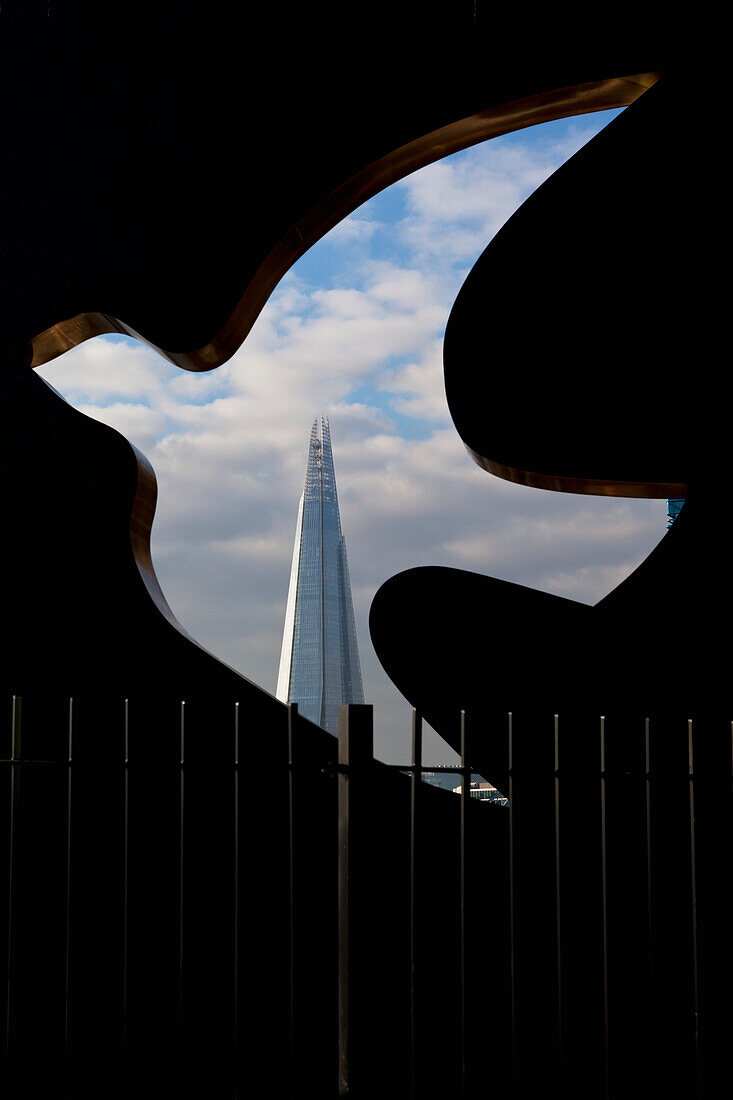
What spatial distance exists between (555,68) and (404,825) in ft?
13.5

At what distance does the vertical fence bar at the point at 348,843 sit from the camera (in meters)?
3.94

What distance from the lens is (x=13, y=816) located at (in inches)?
197

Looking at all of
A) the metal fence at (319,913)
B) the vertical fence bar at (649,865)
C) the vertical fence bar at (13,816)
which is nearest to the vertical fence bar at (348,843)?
the metal fence at (319,913)

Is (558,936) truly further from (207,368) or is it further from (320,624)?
(320,624)

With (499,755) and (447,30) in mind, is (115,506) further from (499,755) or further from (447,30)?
(447,30)

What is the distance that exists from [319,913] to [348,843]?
1268 millimetres

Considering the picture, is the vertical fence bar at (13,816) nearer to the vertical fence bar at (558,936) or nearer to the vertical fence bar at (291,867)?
the vertical fence bar at (291,867)

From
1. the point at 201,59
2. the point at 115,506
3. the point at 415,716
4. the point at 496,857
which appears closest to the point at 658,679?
the point at 496,857

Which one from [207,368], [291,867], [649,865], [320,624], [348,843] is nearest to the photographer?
[649,865]

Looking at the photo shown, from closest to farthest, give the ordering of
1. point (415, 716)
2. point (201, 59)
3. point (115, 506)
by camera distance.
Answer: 1. point (415, 716)
2. point (115, 506)
3. point (201, 59)

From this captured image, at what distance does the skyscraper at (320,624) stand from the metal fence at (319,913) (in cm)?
3732

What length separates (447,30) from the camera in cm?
582

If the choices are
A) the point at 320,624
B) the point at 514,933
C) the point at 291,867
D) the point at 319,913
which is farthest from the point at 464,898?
the point at 320,624

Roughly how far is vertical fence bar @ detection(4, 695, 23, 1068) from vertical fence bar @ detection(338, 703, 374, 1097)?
5.53ft
